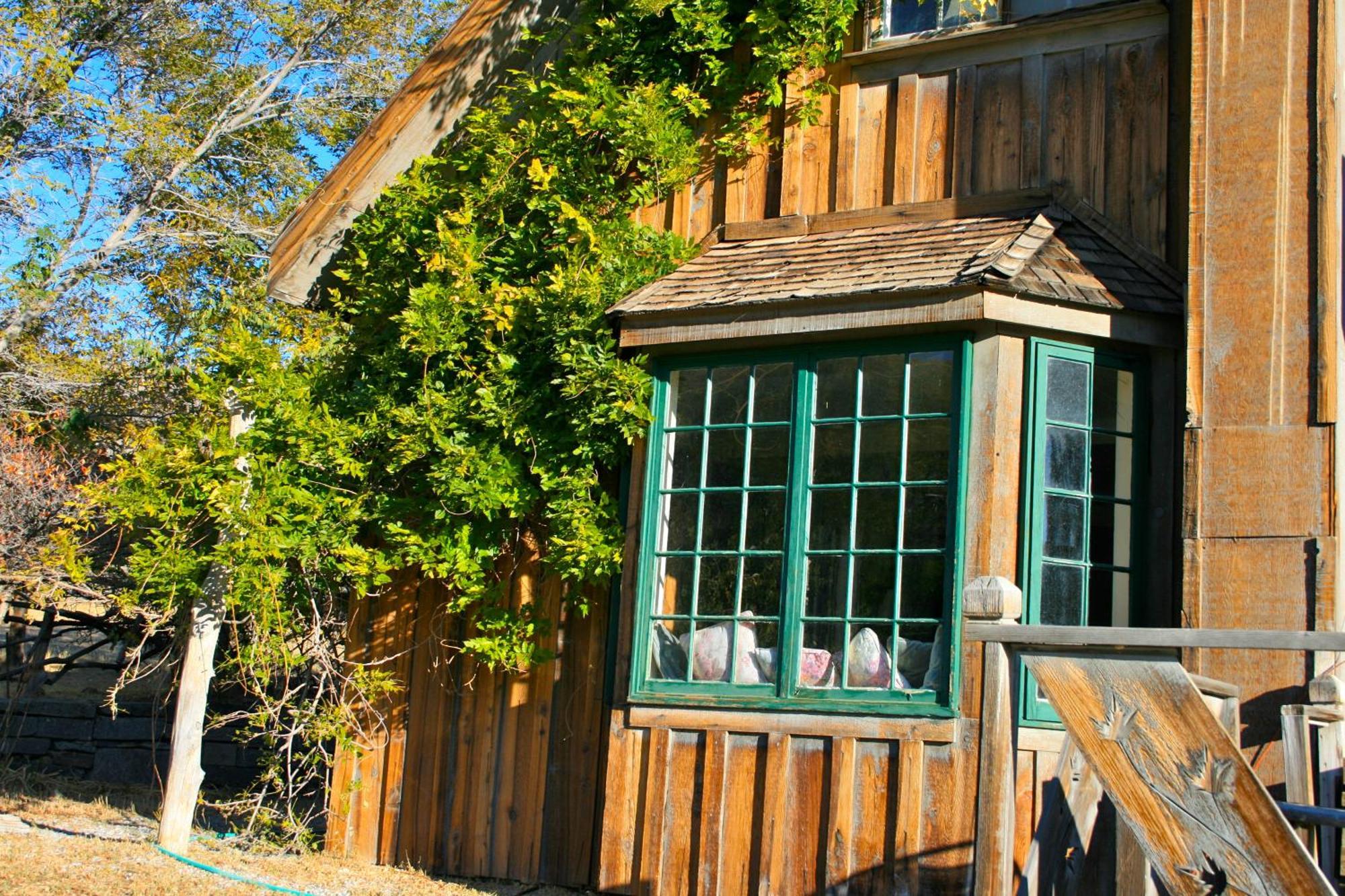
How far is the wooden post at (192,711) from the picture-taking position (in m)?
8.01

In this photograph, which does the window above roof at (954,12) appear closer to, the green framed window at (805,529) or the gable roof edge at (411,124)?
the green framed window at (805,529)

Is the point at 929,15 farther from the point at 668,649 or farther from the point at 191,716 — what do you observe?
the point at 191,716

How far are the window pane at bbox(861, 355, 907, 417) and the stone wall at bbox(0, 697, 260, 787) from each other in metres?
7.69

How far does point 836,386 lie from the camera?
22.3ft

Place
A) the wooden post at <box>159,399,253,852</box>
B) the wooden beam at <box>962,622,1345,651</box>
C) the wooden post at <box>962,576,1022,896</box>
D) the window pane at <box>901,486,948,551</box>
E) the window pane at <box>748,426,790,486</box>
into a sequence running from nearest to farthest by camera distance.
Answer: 1. the wooden beam at <box>962,622,1345,651</box>
2. the wooden post at <box>962,576,1022,896</box>
3. the window pane at <box>901,486,948,551</box>
4. the window pane at <box>748,426,790,486</box>
5. the wooden post at <box>159,399,253,852</box>

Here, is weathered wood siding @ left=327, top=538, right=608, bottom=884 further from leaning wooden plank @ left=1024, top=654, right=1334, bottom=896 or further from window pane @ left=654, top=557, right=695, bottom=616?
leaning wooden plank @ left=1024, top=654, right=1334, bottom=896

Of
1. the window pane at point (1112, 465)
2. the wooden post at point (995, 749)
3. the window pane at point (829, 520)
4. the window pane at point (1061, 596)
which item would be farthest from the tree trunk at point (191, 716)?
the wooden post at point (995, 749)

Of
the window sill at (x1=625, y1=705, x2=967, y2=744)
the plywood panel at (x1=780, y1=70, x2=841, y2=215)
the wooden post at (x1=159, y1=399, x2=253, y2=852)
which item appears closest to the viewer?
the window sill at (x1=625, y1=705, x2=967, y2=744)

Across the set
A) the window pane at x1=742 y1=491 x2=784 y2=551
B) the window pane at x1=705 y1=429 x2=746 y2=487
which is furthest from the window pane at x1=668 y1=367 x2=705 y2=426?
the window pane at x1=742 y1=491 x2=784 y2=551

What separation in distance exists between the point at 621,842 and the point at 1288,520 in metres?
3.51

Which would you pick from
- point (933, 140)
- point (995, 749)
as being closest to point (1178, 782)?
point (995, 749)

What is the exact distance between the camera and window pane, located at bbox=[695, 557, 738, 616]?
689 centimetres

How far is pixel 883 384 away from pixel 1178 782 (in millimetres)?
3425

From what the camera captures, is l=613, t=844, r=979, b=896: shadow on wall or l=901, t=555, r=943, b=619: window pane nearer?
l=613, t=844, r=979, b=896: shadow on wall
